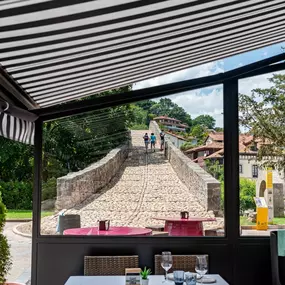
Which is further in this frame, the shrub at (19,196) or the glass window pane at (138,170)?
the shrub at (19,196)

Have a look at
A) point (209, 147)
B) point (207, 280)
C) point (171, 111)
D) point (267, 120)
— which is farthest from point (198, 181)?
point (207, 280)

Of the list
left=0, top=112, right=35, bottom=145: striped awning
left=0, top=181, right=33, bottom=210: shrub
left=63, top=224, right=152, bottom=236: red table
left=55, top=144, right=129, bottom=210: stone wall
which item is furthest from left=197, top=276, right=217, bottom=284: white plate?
left=0, top=181, right=33, bottom=210: shrub

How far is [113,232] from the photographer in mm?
4953

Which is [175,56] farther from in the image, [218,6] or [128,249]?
[128,249]

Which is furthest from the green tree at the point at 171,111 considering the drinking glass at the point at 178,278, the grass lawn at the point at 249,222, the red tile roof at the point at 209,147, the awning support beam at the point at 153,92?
the drinking glass at the point at 178,278

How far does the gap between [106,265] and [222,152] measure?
2024 millimetres

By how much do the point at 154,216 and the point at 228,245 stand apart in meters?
0.98

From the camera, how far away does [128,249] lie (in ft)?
16.0

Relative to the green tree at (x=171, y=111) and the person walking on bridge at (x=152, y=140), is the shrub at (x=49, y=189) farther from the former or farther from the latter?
the green tree at (x=171, y=111)

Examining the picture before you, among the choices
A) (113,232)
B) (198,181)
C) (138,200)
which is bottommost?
(113,232)

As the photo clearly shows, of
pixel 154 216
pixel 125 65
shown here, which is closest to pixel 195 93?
pixel 125 65

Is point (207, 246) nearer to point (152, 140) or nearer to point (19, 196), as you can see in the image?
point (152, 140)

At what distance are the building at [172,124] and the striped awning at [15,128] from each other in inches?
62.6

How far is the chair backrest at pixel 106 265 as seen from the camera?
414cm
